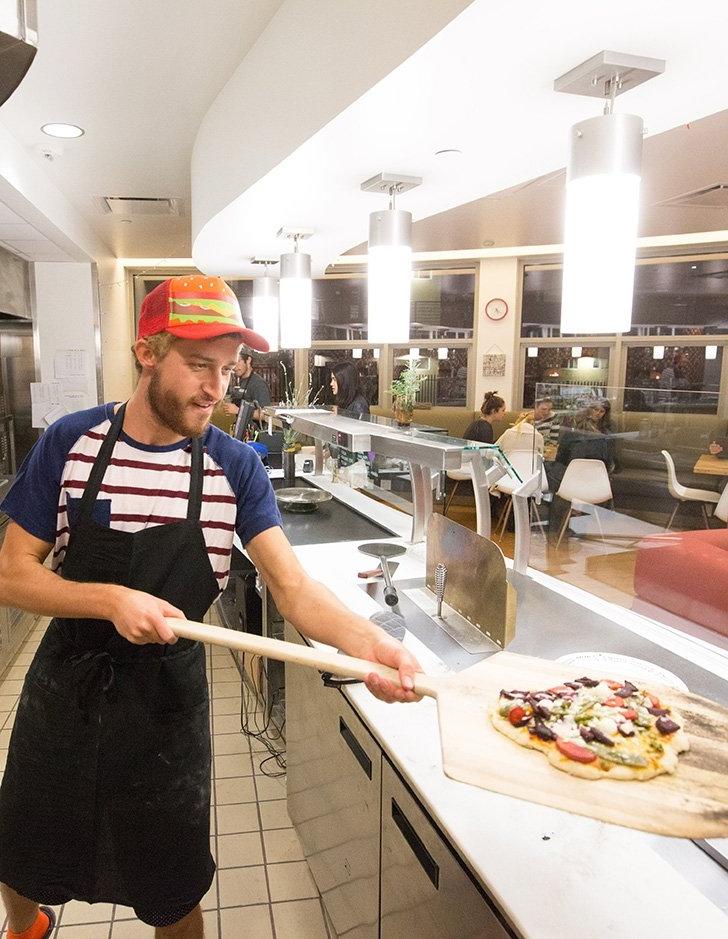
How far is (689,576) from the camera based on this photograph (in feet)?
12.2

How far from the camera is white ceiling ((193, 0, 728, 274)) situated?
1.23 m

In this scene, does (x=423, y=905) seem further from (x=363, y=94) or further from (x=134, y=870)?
(x=363, y=94)

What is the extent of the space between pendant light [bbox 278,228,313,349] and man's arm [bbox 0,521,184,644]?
6.19 ft

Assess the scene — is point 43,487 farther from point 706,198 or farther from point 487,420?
point 487,420

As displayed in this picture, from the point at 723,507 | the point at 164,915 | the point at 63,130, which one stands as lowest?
the point at 164,915

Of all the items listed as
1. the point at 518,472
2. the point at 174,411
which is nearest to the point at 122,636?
the point at 174,411

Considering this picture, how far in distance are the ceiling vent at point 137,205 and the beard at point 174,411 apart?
11.7ft

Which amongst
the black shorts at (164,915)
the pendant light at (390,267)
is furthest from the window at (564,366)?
the black shorts at (164,915)

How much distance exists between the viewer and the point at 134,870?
1578 mm

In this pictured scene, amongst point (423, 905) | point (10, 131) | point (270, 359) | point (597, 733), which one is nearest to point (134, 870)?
point (423, 905)

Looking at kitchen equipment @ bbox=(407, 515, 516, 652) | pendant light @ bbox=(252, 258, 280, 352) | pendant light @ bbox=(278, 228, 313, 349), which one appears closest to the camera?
kitchen equipment @ bbox=(407, 515, 516, 652)

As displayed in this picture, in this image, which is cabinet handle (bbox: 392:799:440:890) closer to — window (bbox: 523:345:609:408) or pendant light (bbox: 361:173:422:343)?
pendant light (bbox: 361:173:422:343)

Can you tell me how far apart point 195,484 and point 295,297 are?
5.84 feet

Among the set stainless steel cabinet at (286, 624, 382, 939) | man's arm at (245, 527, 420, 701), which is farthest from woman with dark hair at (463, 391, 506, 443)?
man's arm at (245, 527, 420, 701)
